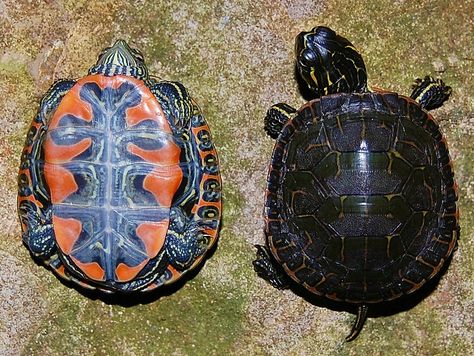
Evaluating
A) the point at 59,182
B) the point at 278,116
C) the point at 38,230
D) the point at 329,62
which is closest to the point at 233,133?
the point at 278,116

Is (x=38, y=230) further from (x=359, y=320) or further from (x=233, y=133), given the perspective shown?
(x=359, y=320)

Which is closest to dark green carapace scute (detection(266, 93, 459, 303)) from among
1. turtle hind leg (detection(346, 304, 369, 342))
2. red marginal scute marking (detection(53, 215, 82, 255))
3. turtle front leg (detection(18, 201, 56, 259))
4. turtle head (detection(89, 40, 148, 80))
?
turtle hind leg (detection(346, 304, 369, 342))

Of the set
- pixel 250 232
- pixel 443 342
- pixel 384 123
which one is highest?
pixel 384 123

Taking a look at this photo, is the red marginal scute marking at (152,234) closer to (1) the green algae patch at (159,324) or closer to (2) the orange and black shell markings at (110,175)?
(2) the orange and black shell markings at (110,175)

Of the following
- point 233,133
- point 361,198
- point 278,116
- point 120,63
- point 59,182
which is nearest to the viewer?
point 361,198

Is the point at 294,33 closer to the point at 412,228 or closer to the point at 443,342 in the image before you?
the point at 412,228

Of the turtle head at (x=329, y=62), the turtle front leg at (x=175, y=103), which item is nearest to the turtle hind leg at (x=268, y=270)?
the turtle front leg at (x=175, y=103)

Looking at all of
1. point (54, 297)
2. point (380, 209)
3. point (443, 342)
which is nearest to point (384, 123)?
point (380, 209)
